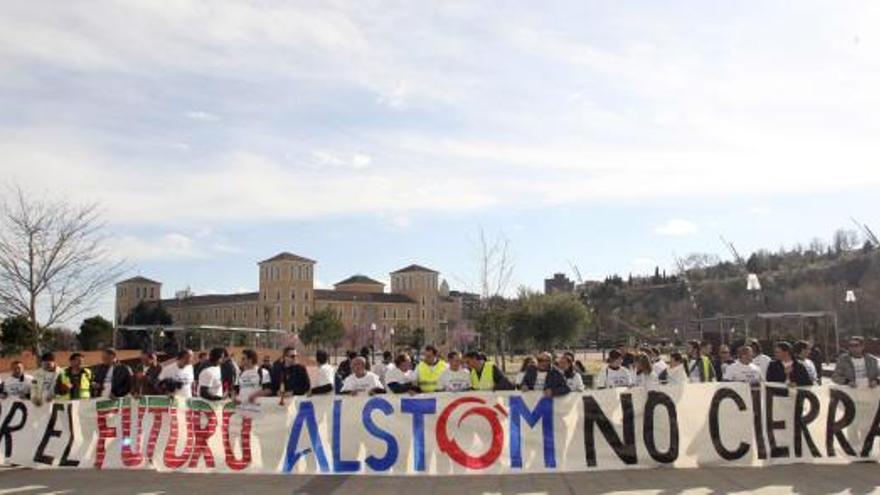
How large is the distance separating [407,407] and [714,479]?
4118mm

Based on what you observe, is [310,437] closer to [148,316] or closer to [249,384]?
[249,384]

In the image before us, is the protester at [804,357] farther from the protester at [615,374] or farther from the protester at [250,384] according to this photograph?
the protester at [250,384]

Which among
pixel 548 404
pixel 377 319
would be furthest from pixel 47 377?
pixel 377 319

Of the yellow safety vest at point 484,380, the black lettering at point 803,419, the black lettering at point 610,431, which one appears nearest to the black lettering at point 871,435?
the black lettering at point 803,419

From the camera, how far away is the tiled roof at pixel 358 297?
16700 cm

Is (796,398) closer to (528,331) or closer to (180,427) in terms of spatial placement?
(180,427)

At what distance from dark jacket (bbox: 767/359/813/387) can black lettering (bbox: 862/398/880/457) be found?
1001 millimetres

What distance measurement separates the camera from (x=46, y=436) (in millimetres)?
12945

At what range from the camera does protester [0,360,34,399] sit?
545 inches

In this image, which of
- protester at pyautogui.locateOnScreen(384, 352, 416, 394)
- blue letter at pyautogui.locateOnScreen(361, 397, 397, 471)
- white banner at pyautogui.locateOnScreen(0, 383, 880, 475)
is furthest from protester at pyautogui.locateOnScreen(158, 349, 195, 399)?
protester at pyautogui.locateOnScreen(384, 352, 416, 394)

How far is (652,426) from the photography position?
12.0m

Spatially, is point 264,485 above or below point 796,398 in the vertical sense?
below

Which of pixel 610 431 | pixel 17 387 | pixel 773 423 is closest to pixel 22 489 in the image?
pixel 17 387

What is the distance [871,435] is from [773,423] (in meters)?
1.44
